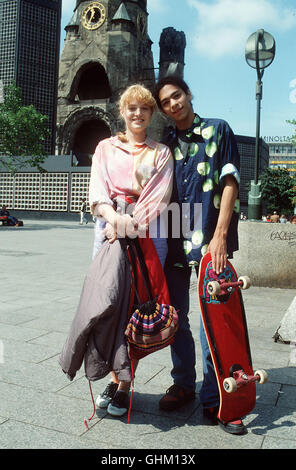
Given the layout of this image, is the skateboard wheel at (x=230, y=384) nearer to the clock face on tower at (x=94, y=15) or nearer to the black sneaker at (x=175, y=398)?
the black sneaker at (x=175, y=398)

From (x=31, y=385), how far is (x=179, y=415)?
105 cm

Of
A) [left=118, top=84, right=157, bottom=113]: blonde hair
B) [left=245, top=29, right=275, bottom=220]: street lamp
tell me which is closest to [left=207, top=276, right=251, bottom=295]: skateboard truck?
[left=118, top=84, right=157, bottom=113]: blonde hair

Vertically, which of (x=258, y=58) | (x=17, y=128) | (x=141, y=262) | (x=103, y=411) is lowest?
(x=103, y=411)

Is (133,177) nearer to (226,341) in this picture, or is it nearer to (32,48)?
(226,341)

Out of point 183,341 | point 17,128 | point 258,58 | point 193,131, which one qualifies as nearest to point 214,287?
point 183,341

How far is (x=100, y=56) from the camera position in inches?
1848

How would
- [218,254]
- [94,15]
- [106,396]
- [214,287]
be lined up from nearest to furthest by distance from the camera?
[214,287]
[218,254]
[106,396]
[94,15]

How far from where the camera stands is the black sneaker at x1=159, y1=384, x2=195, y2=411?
9.48 ft

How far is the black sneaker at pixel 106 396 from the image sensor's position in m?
2.89

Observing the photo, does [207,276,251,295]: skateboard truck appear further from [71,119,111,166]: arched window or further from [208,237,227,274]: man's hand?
[71,119,111,166]: arched window

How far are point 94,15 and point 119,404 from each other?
5063 centimetres
